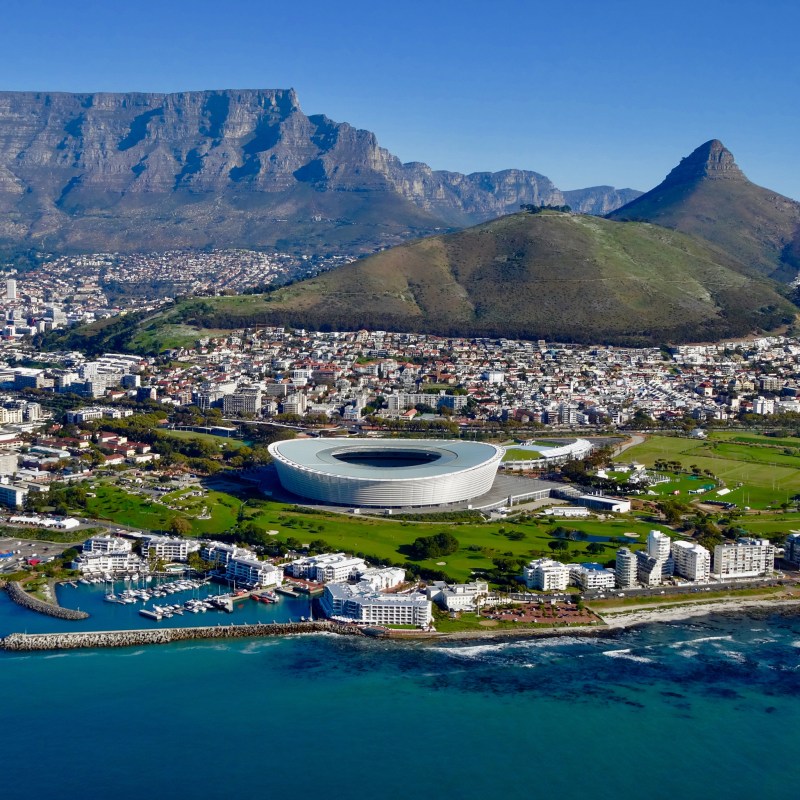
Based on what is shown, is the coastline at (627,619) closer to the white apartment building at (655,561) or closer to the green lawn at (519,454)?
the white apartment building at (655,561)

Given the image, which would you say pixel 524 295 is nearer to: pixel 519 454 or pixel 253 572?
pixel 519 454

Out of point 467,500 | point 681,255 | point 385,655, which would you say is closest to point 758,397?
point 467,500

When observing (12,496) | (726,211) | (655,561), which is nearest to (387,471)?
(655,561)

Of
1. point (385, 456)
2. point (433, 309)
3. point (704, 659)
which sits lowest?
point (704, 659)

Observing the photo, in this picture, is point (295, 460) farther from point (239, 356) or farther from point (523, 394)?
point (239, 356)

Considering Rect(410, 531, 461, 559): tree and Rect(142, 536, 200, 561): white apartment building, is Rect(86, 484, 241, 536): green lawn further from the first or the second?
Rect(410, 531, 461, 559): tree

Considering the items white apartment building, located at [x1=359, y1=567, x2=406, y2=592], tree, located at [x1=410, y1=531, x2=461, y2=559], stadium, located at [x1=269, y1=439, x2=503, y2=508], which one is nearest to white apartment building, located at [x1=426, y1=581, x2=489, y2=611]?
white apartment building, located at [x1=359, y1=567, x2=406, y2=592]

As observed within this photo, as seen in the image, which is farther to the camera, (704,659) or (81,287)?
(81,287)

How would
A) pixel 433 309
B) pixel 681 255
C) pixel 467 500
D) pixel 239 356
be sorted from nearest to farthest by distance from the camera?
pixel 467 500 → pixel 239 356 → pixel 433 309 → pixel 681 255
